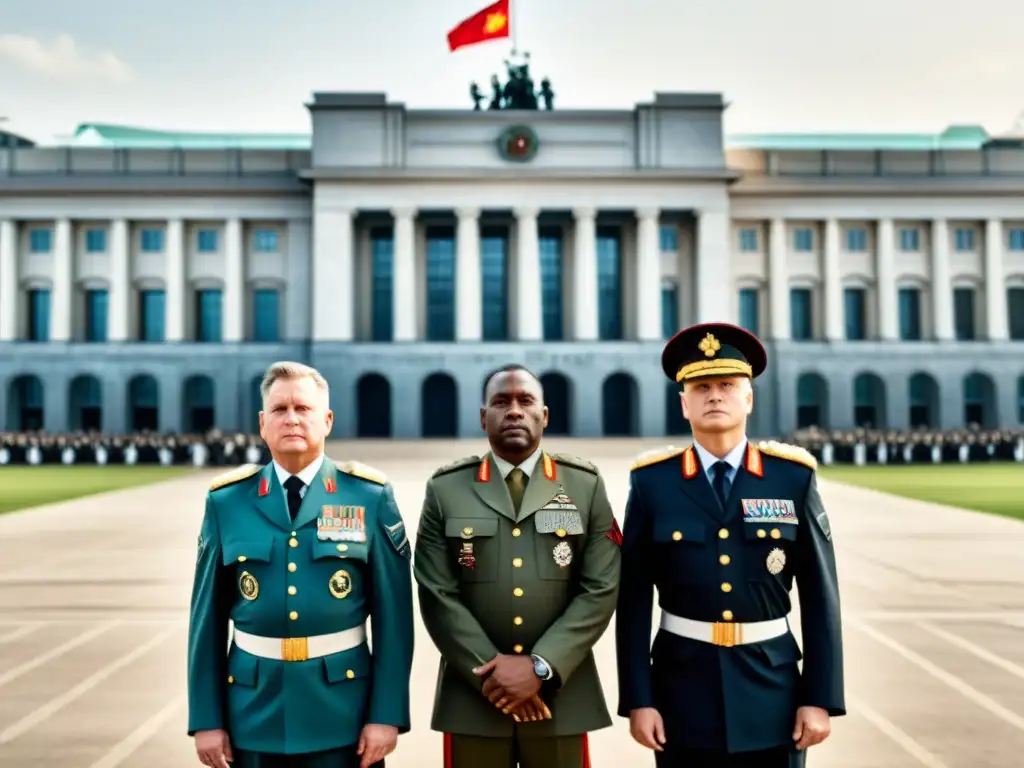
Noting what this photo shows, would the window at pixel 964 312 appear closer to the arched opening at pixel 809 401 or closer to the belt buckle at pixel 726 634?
the arched opening at pixel 809 401

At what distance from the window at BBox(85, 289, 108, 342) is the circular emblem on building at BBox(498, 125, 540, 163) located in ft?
86.9

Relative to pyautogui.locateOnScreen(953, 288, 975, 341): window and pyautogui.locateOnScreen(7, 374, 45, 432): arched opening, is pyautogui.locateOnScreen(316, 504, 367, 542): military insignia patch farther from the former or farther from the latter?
pyautogui.locateOnScreen(953, 288, 975, 341): window

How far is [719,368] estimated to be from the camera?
13.3ft

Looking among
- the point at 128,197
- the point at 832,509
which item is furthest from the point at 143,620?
the point at 128,197

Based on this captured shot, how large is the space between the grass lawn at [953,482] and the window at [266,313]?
33411 mm

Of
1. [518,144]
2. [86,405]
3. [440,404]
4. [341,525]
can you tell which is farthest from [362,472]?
[86,405]

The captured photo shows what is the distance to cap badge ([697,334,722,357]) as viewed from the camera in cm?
414

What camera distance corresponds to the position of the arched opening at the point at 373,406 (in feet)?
166

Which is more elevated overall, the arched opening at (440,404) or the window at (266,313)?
the window at (266,313)

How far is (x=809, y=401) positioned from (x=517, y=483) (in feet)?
168

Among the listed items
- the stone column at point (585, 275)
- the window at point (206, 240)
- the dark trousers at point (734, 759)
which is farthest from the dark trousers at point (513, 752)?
the window at point (206, 240)

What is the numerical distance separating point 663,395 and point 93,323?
35368mm

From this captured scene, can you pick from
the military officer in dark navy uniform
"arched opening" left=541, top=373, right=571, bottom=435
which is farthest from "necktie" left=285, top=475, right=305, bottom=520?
"arched opening" left=541, top=373, right=571, bottom=435

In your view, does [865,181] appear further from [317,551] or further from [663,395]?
[317,551]
